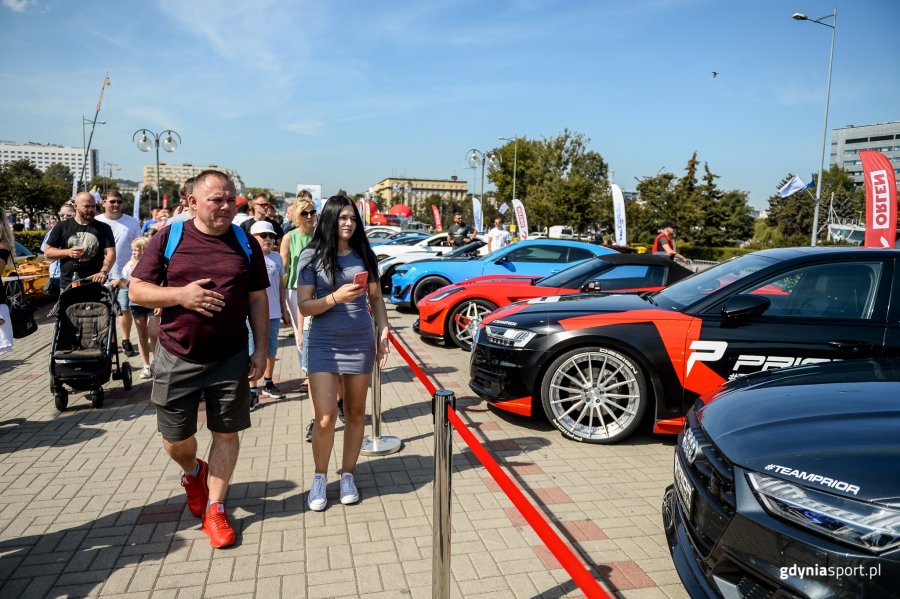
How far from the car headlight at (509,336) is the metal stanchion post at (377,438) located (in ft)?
3.48

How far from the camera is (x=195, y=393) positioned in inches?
127

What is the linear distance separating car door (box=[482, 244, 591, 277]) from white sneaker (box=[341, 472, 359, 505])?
651cm

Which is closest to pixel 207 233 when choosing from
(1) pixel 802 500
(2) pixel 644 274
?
(1) pixel 802 500

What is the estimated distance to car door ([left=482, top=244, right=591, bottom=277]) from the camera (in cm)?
999

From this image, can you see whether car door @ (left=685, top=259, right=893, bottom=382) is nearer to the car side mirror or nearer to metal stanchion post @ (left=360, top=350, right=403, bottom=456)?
the car side mirror

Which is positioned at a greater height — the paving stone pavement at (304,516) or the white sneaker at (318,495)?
the white sneaker at (318,495)

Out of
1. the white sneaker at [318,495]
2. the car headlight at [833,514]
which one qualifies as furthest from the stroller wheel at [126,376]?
the car headlight at [833,514]

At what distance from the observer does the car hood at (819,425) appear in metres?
2.05

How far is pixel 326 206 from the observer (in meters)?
3.69

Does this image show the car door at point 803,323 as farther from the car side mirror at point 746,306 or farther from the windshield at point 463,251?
the windshield at point 463,251

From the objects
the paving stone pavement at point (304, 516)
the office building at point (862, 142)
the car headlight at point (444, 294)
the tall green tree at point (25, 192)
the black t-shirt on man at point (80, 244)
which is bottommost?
the paving stone pavement at point (304, 516)

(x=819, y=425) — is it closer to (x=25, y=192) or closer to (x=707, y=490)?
(x=707, y=490)

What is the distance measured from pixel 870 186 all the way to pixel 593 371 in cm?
829

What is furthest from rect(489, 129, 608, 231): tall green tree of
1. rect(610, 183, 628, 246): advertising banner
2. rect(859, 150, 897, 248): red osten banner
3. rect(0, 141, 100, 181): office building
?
rect(0, 141, 100, 181): office building
